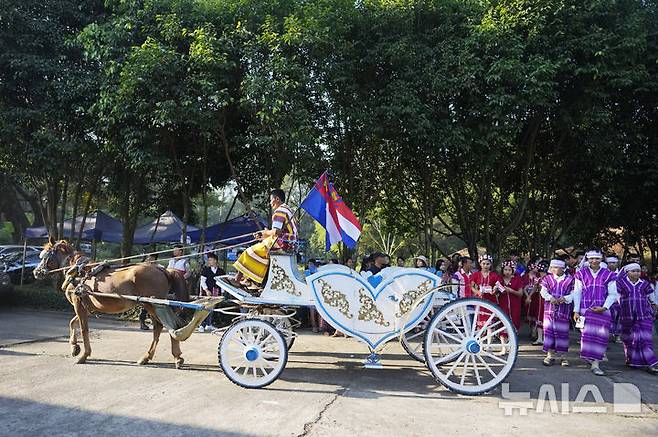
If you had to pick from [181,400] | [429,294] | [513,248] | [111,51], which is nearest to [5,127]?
[111,51]

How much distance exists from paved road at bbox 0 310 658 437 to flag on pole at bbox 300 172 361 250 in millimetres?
1897

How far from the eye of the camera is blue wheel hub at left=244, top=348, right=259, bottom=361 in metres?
6.14

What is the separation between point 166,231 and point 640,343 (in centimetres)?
1621

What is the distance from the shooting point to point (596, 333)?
734 centimetres

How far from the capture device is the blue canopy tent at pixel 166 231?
63.7 ft

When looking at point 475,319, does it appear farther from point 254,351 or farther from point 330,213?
point 254,351

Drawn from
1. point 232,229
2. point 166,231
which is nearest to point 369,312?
point 232,229

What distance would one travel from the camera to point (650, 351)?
25.4ft

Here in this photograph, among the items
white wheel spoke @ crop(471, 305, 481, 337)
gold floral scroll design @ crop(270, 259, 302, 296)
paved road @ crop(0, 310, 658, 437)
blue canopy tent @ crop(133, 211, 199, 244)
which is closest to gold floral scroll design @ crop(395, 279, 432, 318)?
white wheel spoke @ crop(471, 305, 481, 337)

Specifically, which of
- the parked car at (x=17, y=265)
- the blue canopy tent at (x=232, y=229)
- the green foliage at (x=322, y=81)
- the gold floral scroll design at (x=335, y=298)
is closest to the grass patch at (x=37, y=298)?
the green foliage at (x=322, y=81)

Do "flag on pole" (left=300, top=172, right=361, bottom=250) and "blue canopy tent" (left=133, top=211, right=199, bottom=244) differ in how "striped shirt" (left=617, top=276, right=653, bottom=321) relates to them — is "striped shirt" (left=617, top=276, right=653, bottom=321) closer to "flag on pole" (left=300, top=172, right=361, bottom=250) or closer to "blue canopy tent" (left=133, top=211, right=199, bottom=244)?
"flag on pole" (left=300, top=172, right=361, bottom=250)

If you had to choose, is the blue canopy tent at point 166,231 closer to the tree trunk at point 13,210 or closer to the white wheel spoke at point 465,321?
the tree trunk at point 13,210

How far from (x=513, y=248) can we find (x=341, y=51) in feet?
40.4

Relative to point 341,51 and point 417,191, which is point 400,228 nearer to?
point 417,191
